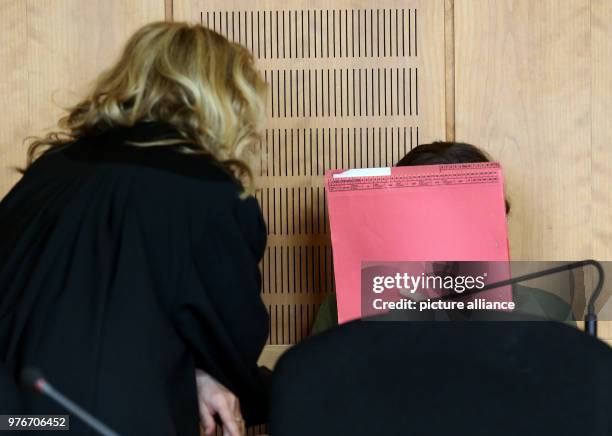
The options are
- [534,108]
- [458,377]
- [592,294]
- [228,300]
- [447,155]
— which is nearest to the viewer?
[458,377]

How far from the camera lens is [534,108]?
217cm

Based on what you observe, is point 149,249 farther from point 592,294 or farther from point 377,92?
point 377,92

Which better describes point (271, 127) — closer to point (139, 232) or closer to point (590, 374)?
point (139, 232)

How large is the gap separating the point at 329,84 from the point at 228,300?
95 cm

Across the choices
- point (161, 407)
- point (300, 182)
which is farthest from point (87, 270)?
point (300, 182)

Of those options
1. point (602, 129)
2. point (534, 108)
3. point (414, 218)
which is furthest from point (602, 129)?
point (414, 218)

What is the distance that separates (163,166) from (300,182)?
2.98 ft

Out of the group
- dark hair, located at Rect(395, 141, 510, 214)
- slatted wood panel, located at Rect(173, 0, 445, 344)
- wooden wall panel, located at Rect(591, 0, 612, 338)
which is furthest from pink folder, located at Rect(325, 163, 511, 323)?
wooden wall panel, located at Rect(591, 0, 612, 338)

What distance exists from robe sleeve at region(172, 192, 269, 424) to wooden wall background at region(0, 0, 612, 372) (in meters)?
0.79

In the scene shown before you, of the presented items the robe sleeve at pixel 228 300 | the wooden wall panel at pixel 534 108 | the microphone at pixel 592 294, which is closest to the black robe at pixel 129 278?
the robe sleeve at pixel 228 300

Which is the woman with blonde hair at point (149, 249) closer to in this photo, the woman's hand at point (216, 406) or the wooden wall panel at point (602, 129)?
the woman's hand at point (216, 406)

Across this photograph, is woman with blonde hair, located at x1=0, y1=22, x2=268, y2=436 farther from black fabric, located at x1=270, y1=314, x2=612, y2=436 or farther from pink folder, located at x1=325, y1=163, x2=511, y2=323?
black fabric, located at x1=270, y1=314, x2=612, y2=436

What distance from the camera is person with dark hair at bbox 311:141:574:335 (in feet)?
5.66

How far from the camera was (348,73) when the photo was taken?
86.3 inches
